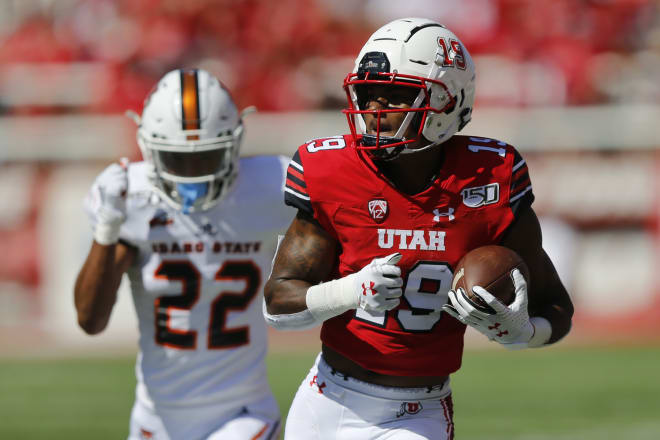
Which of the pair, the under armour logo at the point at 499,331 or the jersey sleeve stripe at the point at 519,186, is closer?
the under armour logo at the point at 499,331

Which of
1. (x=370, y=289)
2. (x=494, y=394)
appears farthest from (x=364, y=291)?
(x=494, y=394)

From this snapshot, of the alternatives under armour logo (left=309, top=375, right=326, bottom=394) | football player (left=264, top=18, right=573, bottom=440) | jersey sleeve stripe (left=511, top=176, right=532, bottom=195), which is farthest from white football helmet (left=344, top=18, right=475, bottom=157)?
under armour logo (left=309, top=375, right=326, bottom=394)

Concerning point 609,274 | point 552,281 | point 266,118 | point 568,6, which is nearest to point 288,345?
point 266,118

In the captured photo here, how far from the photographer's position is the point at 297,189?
2.80 metres

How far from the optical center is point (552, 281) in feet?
9.65

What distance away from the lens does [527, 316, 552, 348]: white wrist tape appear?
280 cm

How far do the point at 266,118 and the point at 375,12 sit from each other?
6.18ft

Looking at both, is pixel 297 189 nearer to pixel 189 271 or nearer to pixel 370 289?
pixel 370 289

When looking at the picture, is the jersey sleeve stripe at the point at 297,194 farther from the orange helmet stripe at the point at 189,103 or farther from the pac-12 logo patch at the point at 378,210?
the orange helmet stripe at the point at 189,103

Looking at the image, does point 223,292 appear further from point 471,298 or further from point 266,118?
point 266,118

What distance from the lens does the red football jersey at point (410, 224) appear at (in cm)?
274

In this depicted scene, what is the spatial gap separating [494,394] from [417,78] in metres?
4.77

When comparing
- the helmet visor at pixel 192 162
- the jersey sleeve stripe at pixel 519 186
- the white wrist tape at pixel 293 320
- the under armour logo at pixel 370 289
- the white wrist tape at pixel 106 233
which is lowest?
the white wrist tape at pixel 106 233

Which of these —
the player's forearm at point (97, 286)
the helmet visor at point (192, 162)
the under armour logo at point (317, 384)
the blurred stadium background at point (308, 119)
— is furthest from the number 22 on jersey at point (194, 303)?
the blurred stadium background at point (308, 119)
